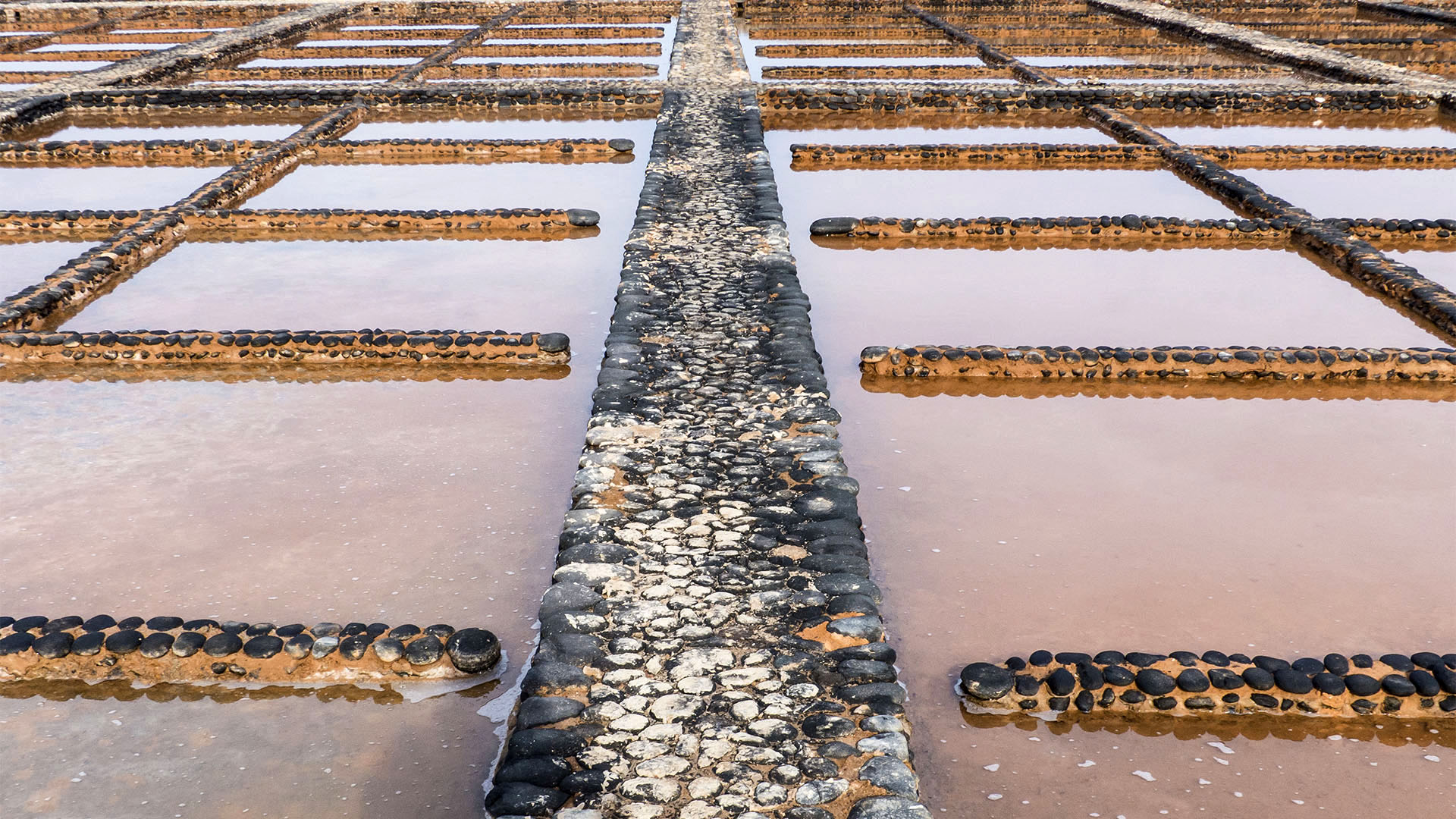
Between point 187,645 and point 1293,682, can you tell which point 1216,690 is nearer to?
point 1293,682

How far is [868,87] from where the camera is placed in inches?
581

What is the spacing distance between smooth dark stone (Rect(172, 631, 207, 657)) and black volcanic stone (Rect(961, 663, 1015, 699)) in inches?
113

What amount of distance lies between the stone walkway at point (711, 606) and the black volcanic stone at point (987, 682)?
0.33 m

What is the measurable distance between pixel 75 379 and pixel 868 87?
444 inches

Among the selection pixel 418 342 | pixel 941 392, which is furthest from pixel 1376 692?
pixel 418 342

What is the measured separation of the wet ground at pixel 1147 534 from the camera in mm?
3494

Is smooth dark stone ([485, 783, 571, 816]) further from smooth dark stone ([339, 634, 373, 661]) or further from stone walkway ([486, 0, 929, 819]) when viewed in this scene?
smooth dark stone ([339, 634, 373, 661])

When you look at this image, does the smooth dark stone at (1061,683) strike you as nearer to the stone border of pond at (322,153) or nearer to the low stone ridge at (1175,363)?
the low stone ridge at (1175,363)

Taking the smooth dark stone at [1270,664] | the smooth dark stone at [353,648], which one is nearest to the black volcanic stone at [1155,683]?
the smooth dark stone at [1270,664]

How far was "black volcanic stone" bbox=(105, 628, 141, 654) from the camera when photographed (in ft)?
12.6

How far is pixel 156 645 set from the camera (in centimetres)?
385

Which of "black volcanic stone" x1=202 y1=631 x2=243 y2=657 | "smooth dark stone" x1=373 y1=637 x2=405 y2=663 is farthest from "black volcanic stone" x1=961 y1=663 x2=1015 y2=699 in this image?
"black volcanic stone" x1=202 y1=631 x2=243 y2=657

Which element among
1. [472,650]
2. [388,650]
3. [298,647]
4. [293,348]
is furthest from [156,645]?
[293,348]

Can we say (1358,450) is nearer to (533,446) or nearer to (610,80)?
(533,446)
